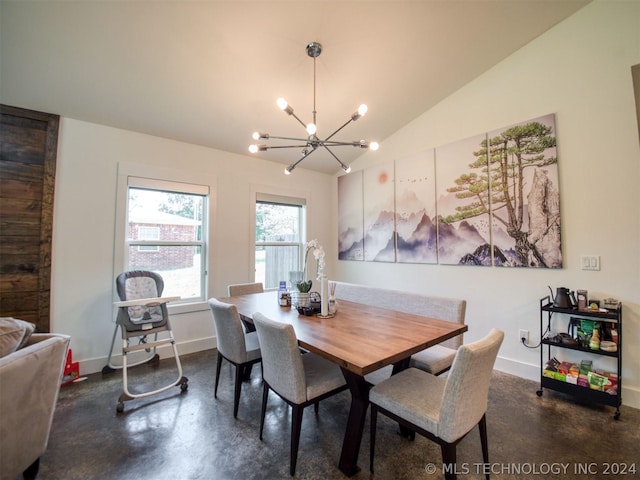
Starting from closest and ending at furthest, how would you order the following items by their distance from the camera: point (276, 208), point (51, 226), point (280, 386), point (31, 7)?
point (280, 386) → point (31, 7) → point (51, 226) → point (276, 208)

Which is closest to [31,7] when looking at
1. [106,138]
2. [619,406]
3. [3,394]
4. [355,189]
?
[106,138]

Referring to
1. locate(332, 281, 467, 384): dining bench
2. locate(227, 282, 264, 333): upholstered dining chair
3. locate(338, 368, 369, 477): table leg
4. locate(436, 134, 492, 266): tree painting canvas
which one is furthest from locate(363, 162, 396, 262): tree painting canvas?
locate(338, 368, 369, 477): table leg

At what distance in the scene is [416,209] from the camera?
3.52 meters

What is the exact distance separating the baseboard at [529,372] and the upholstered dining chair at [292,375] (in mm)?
2087

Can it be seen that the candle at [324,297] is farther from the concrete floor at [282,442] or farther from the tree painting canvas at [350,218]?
the tree painting canvas at [350,218]

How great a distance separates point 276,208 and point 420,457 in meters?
3.45

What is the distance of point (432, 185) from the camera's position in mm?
3344

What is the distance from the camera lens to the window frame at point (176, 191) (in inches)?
115

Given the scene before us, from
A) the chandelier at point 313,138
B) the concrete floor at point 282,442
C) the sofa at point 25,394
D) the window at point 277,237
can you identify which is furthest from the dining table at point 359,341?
the window at point 277,237

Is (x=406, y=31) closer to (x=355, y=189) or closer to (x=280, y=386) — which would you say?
(x=355, y=189)

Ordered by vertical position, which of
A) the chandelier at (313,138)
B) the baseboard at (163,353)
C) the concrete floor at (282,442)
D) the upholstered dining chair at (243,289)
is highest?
the chandelier at (313,138)

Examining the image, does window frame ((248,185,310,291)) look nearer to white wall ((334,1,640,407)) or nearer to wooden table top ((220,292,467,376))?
wooden table top ((220,292,467,376))

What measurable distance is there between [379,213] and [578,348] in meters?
2.49

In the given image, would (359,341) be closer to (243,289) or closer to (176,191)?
(243,289)
